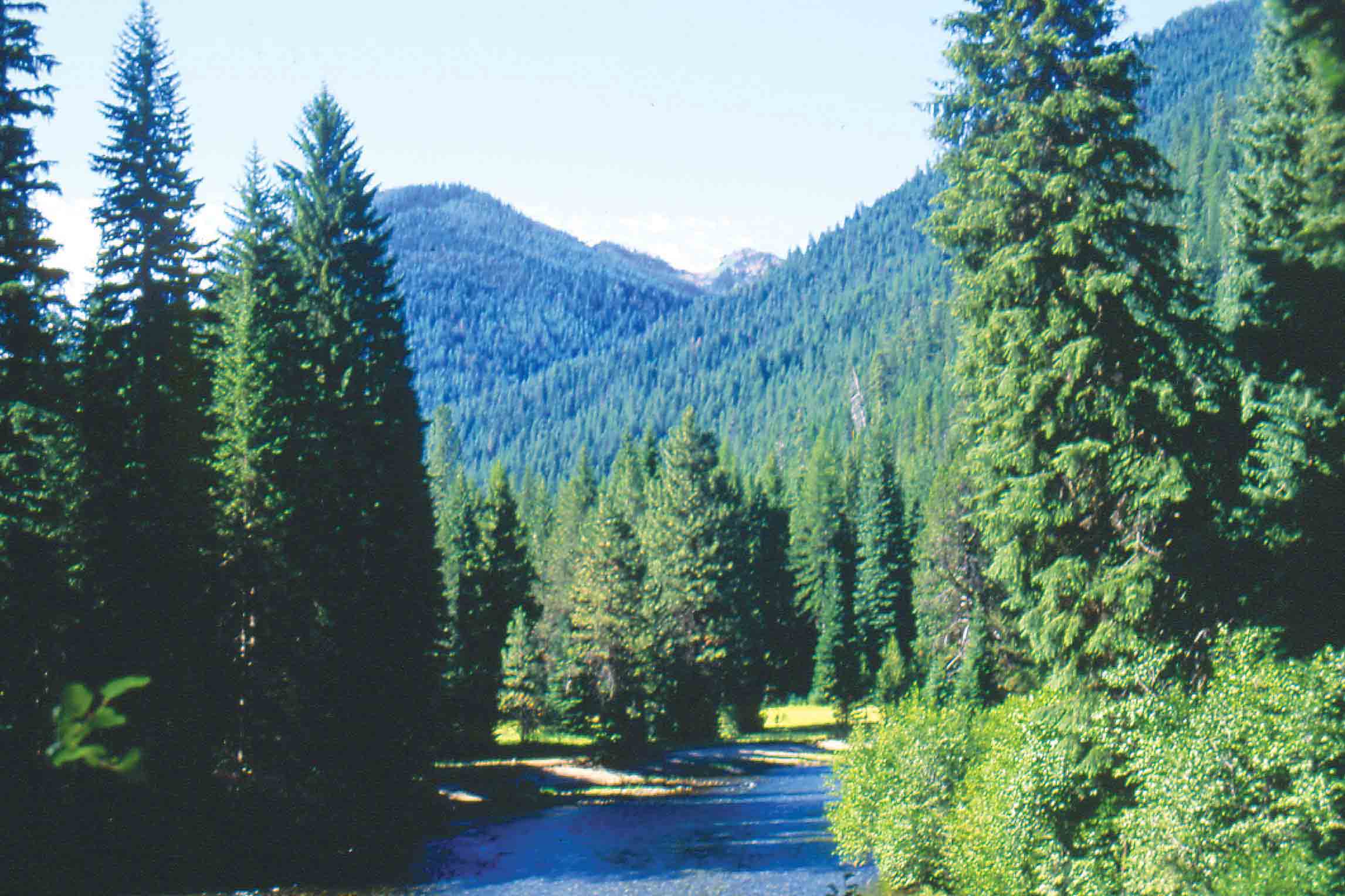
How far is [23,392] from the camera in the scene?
1759 cm

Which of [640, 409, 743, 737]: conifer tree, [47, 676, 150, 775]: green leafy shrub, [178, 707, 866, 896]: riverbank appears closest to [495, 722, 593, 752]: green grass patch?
[178, 707, 866, 896]: riverbank

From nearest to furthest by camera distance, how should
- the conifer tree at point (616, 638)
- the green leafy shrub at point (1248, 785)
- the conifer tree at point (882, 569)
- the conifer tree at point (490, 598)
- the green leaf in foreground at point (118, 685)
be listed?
the green leaf in foreground at point (118, 685)
the green leafy shrub at point (1248, 785)
the conifer tree at point (616, 638)
the conifer tree at point (490, 598)
the conifer tree at point (882, 569)

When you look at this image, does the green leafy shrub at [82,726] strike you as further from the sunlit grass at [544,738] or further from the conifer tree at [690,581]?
the sunlit grass at [544,738]

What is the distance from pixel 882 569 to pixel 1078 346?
52.1 m

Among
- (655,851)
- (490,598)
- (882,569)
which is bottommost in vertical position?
(655,851)

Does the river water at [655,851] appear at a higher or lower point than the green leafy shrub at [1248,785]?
lower

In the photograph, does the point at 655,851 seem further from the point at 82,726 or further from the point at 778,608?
the point at 778,608

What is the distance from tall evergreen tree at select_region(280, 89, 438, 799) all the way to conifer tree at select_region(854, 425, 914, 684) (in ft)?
128

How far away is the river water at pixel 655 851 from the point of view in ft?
86.4

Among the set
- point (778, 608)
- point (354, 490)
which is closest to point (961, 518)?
point (354, 490)

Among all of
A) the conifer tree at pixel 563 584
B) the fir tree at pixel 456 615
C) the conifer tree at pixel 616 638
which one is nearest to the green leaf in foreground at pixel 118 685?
the fir tree at pixel 456 615

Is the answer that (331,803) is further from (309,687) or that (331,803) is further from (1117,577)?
(1117,577)

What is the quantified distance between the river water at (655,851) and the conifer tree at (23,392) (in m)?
10.7

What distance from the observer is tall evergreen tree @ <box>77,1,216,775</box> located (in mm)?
23500
